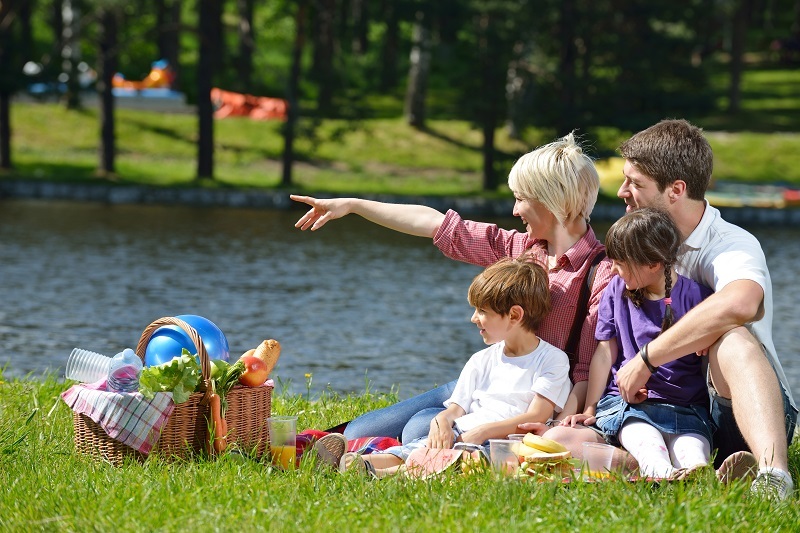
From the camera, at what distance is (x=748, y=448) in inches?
200

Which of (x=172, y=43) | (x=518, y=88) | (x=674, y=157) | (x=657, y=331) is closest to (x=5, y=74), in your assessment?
(x=518, y=88)

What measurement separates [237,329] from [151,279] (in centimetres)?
401

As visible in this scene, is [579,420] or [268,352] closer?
[579,420]

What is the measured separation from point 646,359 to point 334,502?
1.49m

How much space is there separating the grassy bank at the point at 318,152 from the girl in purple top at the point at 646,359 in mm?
23440

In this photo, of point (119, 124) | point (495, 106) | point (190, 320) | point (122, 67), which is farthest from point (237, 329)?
point (122, 67)

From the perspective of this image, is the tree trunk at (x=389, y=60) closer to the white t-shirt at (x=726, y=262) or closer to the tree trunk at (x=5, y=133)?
the tree trunk at (x=5, y=133)

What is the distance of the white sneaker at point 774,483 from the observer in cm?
452

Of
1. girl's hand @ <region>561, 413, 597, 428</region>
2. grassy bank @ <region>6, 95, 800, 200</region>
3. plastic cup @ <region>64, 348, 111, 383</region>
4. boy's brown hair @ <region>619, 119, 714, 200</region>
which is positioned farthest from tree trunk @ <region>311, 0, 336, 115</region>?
girl's hand @ <region>561, 413, 597, 428</region>

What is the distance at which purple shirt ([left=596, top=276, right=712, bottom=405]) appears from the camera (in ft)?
17.1

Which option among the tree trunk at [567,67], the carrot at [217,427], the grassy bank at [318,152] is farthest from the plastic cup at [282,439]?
the tree trunk at [567,67]

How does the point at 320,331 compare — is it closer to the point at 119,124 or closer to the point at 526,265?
the point at 526,265

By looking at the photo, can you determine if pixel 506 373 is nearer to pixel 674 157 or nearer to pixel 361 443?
pixel 361 443

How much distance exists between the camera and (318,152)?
34.2m
